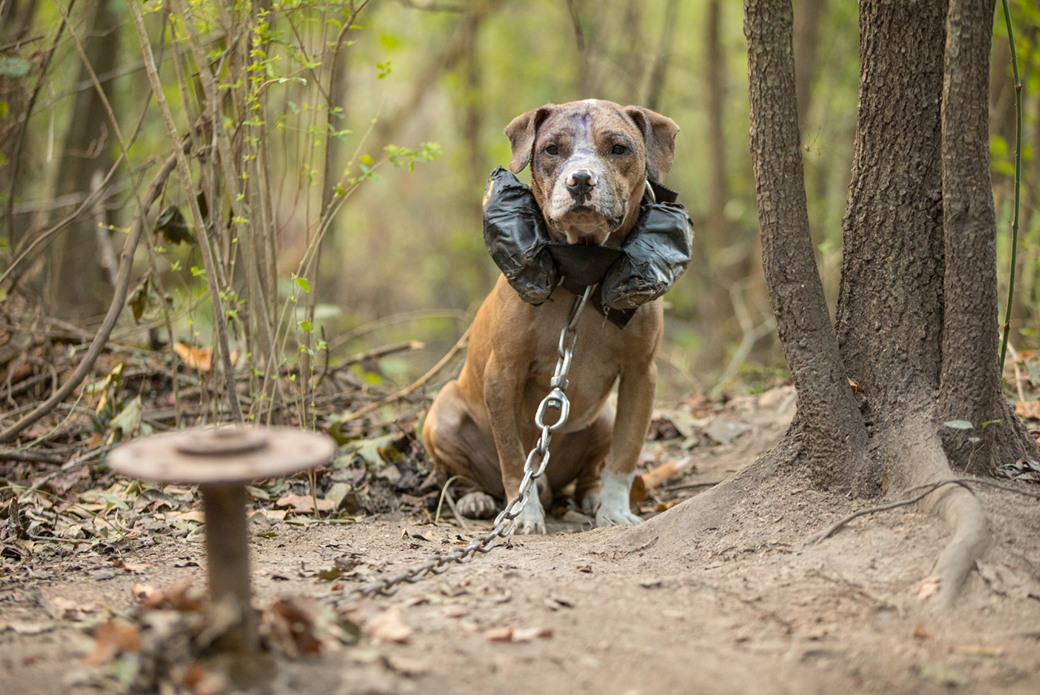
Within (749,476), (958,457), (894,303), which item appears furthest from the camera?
(749,476)

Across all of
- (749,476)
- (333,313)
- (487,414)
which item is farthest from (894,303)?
(333,313)

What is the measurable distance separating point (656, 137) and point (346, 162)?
5.92 ft

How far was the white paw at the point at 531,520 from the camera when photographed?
4035 millimetres

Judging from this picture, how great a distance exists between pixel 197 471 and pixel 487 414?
2990 millimetres

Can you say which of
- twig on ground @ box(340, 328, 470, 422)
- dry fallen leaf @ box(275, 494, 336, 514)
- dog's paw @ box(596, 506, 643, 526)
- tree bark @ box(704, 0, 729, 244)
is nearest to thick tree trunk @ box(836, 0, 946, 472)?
dog's paw @ box(596, 506, 643, 526)

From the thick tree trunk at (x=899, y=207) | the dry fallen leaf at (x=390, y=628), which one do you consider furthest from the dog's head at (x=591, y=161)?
the dry fallen leaf at (x=390, y=628)

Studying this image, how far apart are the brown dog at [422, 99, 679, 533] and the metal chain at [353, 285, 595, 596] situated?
17cm

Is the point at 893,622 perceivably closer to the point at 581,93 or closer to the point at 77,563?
the point at 77,563

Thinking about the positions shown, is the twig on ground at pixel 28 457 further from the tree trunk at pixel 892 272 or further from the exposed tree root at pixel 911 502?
the tree trunk at pixel 892 272

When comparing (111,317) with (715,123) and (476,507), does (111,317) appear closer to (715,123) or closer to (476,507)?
(476,507)

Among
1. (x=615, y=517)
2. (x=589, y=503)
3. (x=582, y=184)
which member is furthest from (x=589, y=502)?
(x=582, y=184)

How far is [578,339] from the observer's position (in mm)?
4156

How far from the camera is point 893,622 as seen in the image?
2.32 metres

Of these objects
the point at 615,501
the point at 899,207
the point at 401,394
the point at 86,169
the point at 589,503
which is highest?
the point at 86,169
